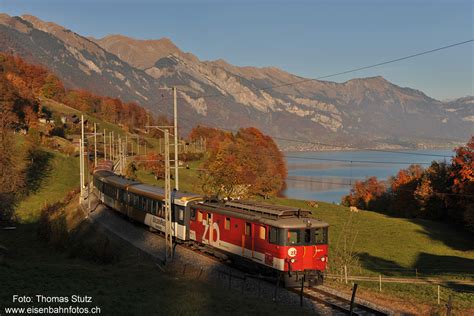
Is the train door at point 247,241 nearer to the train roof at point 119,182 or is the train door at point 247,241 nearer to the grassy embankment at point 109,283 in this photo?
the grassy embankment at point 109,283

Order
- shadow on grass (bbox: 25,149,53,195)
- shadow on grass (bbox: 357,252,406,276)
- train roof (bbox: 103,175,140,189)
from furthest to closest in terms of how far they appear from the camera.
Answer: shadow on grass (bbox: 25,149,53,195), train roof (bbox: 103,175,140,189), shadow on grass (bbox: 357,252,406,276)

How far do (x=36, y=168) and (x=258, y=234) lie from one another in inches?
2529

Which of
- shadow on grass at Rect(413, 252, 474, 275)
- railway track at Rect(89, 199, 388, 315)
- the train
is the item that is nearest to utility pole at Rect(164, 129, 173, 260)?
the train

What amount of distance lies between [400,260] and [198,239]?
88.4 feet

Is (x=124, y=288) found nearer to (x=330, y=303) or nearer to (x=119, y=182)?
(x=330, y=303)

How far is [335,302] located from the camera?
68.4 feet

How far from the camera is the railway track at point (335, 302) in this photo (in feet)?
62.5

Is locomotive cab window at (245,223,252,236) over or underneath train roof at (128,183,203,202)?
underneath

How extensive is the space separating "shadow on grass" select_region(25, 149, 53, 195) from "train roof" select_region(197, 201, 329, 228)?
4941cm

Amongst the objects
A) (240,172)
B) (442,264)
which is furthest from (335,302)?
(240,172)

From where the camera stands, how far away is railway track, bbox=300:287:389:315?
Result: 1906 centimetres

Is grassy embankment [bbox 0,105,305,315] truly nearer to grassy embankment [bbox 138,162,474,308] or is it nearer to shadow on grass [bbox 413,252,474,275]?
grassy embankment [bbox 138,162,474,308]

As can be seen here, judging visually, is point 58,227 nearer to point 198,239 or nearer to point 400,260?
point 198,239

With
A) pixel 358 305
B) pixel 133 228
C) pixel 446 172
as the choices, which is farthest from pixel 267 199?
pixel 358 305
